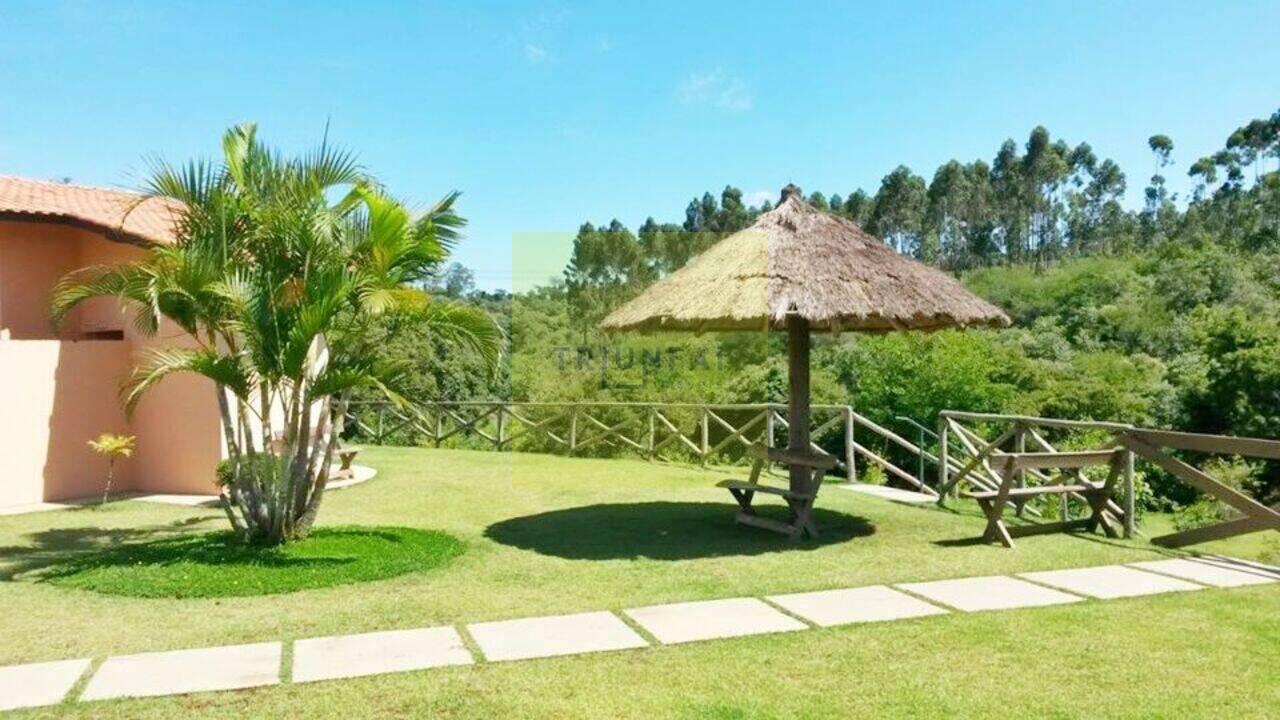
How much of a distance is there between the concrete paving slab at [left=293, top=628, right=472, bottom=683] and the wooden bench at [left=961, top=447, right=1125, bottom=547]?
4621 millimetres

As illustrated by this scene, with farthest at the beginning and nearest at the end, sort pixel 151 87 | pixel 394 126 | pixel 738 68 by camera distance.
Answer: pixel 738 68 → pixel 394 126 → pixel 151 87

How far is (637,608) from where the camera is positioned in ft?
16.1

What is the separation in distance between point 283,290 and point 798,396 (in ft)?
14.8

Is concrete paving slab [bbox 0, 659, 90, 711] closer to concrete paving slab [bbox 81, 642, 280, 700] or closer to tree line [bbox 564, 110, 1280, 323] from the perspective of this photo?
concrete paving slab [bbox 81, 642, 280, 700]

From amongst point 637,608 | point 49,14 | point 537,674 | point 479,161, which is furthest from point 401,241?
point 479,161

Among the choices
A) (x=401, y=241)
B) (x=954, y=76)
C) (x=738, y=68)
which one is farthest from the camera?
(x=738, y=68)

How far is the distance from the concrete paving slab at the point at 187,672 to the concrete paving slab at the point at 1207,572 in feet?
18.7

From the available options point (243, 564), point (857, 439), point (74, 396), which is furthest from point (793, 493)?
point (857, 439)

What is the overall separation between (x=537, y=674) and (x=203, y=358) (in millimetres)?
3889

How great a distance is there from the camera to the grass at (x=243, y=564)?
5.46m

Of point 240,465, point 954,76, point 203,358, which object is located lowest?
point 240,465

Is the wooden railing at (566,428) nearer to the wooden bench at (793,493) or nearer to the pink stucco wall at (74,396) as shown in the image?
the pink stucco wall at (74,396)

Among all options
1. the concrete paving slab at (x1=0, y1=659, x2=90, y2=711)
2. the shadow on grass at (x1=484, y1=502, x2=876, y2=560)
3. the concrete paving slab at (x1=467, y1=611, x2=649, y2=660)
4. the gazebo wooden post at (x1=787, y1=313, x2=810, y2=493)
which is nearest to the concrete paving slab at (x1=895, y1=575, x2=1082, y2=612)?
the shadow on grass at (x1=484, y1=502, x2=876, y2=560)

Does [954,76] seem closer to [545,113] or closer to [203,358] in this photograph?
[545,113]
